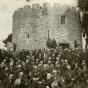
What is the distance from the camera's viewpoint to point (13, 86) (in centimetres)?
748

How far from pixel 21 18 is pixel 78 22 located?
5.73 m

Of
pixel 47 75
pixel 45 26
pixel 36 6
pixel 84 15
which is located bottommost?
pixel 47 75

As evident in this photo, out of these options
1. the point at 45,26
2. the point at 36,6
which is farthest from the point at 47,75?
the point at 36,6

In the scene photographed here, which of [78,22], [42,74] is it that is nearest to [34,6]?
[78,22]

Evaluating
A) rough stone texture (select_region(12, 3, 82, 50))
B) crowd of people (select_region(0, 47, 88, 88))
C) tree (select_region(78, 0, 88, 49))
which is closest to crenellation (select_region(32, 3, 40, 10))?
rough stone texture (select_region(12, 3, 82, 50))

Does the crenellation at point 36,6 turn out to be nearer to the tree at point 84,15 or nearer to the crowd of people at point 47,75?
the tree at point 84,15

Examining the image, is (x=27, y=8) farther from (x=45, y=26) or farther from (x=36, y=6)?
(x=45, y=26)

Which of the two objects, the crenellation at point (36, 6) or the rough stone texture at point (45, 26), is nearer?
the rough stone texture at point (45, 26)

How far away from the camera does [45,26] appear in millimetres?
20609

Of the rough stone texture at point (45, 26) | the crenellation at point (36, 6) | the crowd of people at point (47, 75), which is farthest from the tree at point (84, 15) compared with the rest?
the crowd of people at point (47, 75)

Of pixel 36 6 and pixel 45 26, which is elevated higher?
pixel 36 6

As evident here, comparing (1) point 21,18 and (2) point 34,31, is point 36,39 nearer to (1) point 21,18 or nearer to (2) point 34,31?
(2) point 34,31

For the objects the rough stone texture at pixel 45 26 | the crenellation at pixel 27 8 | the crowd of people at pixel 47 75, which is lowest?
the crowd of people at pixel 47 75

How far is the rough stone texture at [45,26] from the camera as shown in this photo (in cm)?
2047
